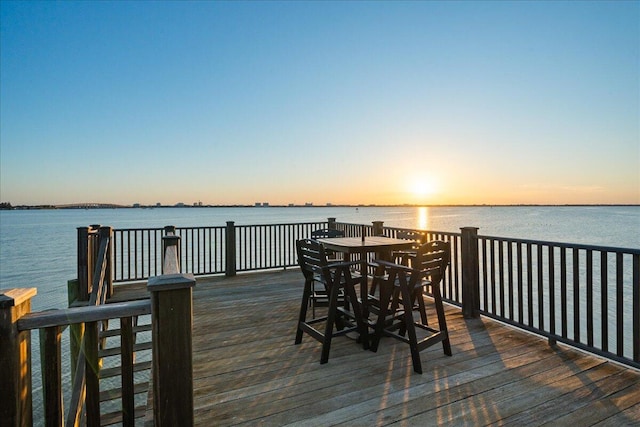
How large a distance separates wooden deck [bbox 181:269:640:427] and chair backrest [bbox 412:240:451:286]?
27.8 inches

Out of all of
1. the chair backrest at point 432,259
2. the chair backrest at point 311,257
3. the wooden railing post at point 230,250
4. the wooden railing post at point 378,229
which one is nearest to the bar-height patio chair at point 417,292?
the chair backrest at point 432,259

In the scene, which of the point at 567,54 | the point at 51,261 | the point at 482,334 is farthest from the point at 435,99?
the point at 51,261

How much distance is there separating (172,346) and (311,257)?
187 cm

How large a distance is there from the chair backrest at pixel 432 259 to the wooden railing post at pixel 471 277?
954mm

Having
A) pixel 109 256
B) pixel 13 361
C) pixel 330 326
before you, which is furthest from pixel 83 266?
pixel 13 361

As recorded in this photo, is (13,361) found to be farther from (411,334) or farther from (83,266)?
(83,266)

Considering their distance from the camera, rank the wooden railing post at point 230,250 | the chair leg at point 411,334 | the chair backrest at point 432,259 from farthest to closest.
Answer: the wooden railing post at point 230,250, the chair backrest at point 432,259, the chair leg at point 411,334

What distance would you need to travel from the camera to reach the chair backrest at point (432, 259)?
9.07 feet

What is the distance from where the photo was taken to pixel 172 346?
1365 mm

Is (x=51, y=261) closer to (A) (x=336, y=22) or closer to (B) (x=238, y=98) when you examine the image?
(B) (x=238, y=98)

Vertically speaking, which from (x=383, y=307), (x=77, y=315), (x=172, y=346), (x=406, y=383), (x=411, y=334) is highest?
(x=77, y=315)

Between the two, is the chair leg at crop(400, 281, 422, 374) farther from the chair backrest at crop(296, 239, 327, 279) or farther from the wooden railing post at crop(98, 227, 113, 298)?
the wooden railing post at crop(98, 227, 113, 298)

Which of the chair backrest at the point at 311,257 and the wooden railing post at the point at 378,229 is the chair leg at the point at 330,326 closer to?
the chair backrest at the point at 311,257

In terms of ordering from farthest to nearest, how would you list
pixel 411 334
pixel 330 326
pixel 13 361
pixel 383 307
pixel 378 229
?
pixel 378 229 < pixel 383 307 < pixel 330 326 < pixel 411 334 < pixel 13 361
